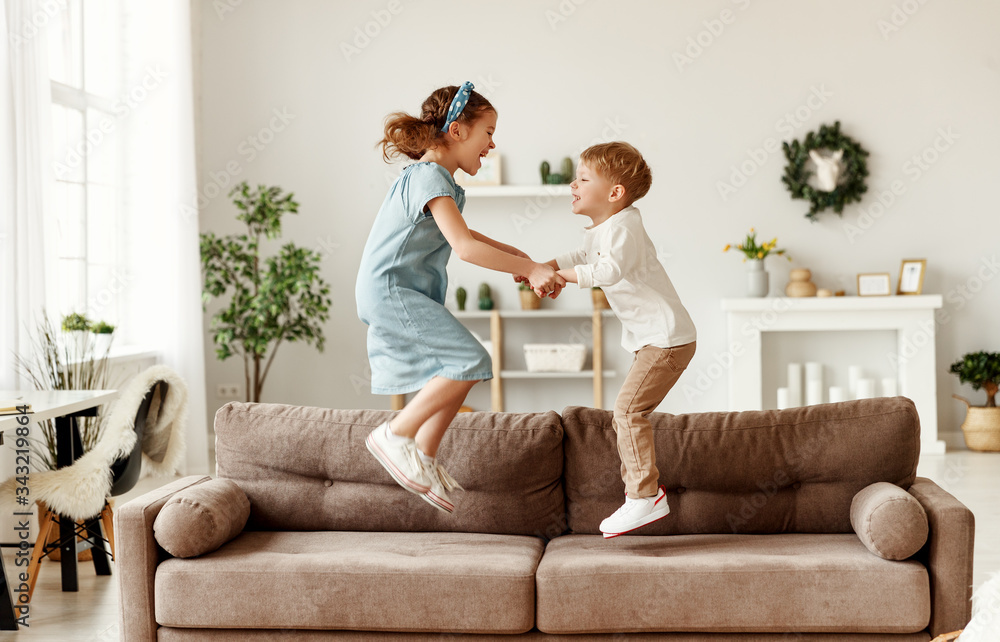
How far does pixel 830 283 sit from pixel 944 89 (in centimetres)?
148

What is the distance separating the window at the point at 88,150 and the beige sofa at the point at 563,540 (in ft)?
8.92

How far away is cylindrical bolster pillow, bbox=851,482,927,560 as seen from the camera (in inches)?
74.4

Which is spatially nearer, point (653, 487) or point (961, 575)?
point (961, 575)

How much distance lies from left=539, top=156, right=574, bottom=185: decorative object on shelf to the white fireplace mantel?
134 centimetres

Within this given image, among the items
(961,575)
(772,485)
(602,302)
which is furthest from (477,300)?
(961,575)

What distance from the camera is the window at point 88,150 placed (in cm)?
450

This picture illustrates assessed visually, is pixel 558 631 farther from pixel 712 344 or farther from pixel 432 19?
pixel 432 19

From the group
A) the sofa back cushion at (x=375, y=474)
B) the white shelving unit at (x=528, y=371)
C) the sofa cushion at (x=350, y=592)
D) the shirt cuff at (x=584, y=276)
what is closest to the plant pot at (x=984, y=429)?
the white shelving unit at (x=528, y=371)

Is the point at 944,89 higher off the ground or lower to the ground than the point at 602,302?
higher

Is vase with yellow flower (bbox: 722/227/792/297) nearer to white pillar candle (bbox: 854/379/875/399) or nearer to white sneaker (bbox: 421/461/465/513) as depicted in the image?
white pillar candle (bbox: 854/379/875/399)

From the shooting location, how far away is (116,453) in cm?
288

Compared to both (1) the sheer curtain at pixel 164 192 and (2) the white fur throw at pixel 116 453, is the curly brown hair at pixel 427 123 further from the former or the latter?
(1) the sheer curtain at pixel 164 192

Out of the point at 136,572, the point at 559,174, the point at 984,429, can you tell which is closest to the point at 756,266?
the point at 559,174

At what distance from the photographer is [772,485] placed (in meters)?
2.26
